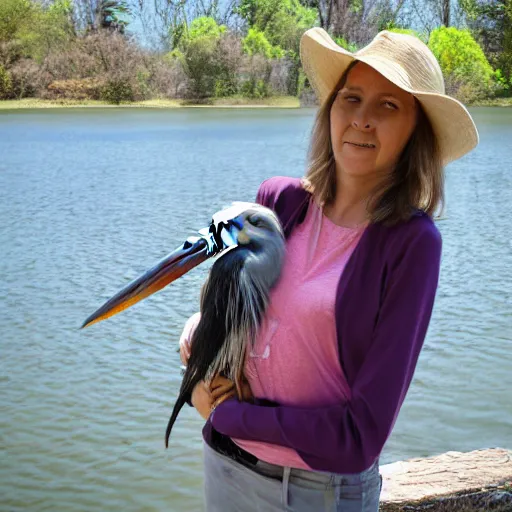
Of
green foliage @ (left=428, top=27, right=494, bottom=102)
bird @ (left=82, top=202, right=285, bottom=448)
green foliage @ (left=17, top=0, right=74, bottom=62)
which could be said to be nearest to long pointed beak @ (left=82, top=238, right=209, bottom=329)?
bird @ (left=82, top=202, right=285, bottom=448)

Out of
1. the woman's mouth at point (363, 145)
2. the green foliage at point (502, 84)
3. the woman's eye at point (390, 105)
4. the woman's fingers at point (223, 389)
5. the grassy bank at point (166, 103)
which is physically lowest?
the grassy bank at point (166, 103)

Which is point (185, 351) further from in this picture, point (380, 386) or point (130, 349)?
point (130, 349)

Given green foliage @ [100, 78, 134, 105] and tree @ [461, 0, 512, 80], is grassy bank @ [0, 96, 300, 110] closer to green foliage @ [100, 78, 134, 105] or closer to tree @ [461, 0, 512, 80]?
green foliage @ [100, 78, 134, 105]

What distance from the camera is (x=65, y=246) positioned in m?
6.63

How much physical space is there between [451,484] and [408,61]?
54.5 inches

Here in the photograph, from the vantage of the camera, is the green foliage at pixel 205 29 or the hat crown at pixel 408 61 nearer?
the hat crown at pixel 408 61

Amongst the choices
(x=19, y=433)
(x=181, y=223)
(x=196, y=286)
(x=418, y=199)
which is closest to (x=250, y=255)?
(x=418, y=199)

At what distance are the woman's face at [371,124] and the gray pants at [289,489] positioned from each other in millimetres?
457

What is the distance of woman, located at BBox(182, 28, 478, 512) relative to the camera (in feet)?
3.68

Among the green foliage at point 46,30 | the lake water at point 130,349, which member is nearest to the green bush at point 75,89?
the green foliage at point 46,30

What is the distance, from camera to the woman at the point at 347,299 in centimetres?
112

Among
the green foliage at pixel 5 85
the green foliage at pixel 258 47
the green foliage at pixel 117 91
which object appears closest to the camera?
the green foliage at pixel 5 85

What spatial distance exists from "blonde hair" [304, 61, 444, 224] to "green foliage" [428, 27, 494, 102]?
34.3m

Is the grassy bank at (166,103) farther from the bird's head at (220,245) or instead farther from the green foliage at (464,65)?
the bird's head at (220,245)
